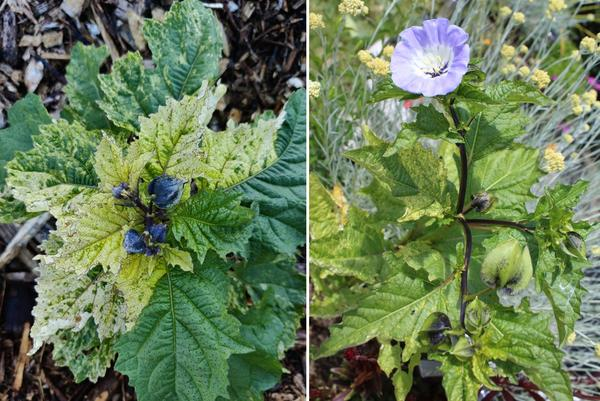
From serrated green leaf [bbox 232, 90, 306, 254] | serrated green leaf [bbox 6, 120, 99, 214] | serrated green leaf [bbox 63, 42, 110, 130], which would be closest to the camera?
serrated green leaf [bbox 6, 120, 99, 214]

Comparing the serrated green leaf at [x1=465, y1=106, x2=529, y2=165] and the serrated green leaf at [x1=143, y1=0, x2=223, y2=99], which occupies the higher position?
the serrated green leaf at [x1=143, y1=0, x2=223, y2=99]

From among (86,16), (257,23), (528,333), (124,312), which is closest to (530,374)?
(528,333)

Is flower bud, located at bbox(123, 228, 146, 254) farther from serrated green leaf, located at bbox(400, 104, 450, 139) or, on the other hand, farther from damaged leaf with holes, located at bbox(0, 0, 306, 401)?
serrated green leaf, located at bbox(400, 104, 450, 139)

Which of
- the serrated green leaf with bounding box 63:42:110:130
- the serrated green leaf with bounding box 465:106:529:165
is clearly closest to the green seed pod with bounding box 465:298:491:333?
the serrated green leaf with bounding box 465:106:529:165

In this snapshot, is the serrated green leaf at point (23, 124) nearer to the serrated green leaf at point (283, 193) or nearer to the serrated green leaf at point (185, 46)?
the serrated green leaf at point (185, 46)

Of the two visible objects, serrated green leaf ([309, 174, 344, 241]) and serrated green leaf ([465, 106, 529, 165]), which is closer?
serrated green leaf ([465, 106, 529, 165])

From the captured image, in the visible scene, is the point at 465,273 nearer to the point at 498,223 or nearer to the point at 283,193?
the point at 498,223
